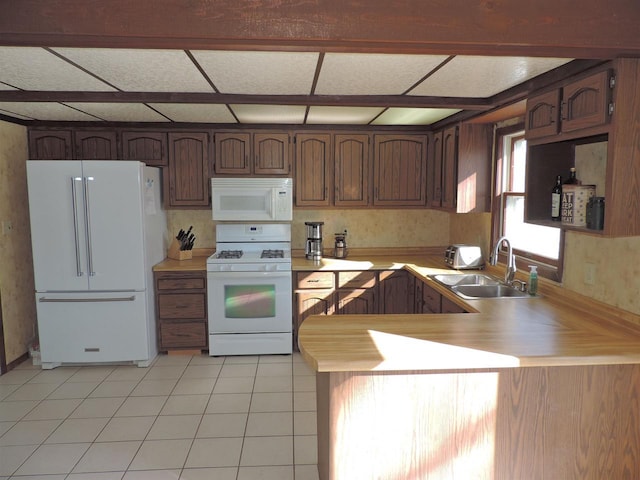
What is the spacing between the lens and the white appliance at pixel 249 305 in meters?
3.99

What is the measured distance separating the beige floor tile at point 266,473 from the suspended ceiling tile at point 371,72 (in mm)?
2133

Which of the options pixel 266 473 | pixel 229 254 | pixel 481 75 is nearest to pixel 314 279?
pixel 229 254

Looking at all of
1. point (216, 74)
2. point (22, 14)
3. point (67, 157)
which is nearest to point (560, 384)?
point (216, 74)

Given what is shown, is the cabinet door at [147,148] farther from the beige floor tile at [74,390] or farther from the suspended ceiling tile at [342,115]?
the beige floor tile at [74,390]

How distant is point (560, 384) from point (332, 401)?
0.97m

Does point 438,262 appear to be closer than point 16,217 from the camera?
No

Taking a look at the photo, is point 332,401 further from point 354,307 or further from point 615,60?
point 354,307

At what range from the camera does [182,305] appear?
406 centimetres

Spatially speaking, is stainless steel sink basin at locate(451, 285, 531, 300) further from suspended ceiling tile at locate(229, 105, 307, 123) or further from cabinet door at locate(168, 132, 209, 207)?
cabinet door at locate(168, 132, 209, 207)

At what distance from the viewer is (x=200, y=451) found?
2.63 meters

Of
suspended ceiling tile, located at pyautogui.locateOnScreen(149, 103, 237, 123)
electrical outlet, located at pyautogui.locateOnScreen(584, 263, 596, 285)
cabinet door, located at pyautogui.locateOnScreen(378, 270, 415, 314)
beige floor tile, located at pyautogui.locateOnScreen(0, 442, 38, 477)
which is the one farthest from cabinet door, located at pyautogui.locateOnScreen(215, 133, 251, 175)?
electrical outlet, located at pyautogui.locateOnScreen(584, 263, 596, 285)

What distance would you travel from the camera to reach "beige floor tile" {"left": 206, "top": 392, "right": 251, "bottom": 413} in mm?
3111

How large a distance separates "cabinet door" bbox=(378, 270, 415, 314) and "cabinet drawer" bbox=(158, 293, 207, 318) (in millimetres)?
1621

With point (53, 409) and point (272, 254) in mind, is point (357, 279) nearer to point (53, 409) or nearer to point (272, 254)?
point (272, 254)
